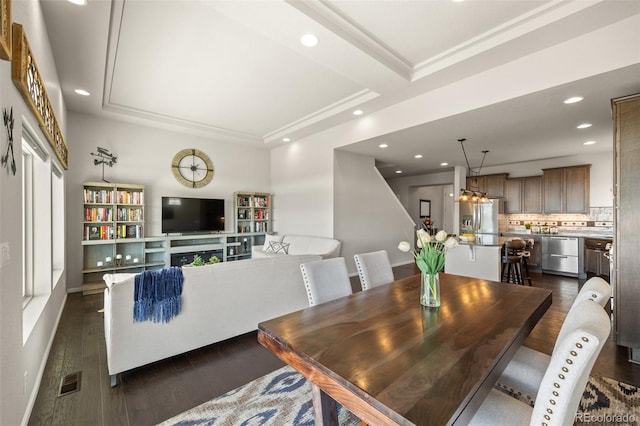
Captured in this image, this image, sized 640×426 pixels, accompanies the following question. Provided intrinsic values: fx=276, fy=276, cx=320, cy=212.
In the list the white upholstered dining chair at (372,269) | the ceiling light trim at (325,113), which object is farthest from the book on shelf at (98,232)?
the white upholstered dining chair at (372,269)

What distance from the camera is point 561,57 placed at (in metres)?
2.75

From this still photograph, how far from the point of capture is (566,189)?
6.04 m

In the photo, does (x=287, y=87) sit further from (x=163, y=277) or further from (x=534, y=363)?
(x=534, y=363)

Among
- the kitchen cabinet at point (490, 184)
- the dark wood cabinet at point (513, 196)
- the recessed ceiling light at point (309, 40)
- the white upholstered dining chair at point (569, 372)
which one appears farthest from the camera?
the kitchen cabinet at point (490, 184)

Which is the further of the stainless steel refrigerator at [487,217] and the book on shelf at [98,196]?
the stainless steel refrigerator at [487,217]

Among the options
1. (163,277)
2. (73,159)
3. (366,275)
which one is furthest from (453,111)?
(73,159)

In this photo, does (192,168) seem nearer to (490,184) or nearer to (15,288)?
(15,288)

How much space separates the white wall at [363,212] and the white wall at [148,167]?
2.24 metres

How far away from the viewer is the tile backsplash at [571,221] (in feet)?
18.6

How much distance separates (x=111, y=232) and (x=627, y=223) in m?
6.86

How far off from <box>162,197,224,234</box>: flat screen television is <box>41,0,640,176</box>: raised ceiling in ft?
5.87

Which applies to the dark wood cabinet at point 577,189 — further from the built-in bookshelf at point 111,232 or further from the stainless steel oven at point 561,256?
the built-in bookshelf at point 111,232

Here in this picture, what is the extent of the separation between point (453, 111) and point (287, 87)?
2281 millimetres

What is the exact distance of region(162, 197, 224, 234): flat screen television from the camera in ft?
18.3
